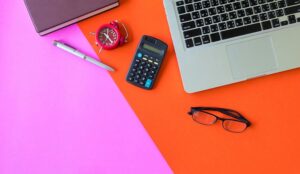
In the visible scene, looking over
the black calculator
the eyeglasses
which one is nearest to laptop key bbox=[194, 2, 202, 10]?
the black calculator

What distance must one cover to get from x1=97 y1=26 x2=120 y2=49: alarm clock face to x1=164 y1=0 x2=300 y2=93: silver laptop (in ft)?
0.41

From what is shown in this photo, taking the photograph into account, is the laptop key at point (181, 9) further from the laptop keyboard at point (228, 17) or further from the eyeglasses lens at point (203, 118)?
the eyeglasses lens at point (203, 118)

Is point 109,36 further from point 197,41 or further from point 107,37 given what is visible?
point 197,41

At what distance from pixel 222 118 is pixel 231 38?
0.18 meters

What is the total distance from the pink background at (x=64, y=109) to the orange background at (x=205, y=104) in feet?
0.12

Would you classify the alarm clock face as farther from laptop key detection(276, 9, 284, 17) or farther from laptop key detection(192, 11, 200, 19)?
laptop key detection(276, 9, 284, 17)

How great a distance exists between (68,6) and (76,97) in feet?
0.66

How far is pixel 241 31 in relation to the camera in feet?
2.74

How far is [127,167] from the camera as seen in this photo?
35.0 inches

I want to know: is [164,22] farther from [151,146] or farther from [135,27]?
[151,146]

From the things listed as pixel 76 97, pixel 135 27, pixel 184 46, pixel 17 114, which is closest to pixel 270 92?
pixel 184 46

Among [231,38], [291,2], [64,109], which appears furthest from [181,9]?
[64,109]

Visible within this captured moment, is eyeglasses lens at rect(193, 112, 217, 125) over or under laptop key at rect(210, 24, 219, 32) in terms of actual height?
under

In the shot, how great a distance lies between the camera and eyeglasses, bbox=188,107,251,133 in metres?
0.87
